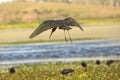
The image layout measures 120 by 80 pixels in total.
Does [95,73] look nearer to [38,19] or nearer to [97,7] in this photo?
[38,19]

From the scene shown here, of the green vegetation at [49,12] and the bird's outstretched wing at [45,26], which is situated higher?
the bird's outstretched wing at [45,26]

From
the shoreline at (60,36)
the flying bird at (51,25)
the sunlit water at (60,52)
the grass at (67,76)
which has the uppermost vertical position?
the flying bird at (51,25)

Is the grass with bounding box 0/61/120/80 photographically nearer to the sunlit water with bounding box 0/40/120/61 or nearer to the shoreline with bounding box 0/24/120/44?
the sunlit water with bounding box 0/40/120/61

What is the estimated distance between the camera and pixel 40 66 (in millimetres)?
23812

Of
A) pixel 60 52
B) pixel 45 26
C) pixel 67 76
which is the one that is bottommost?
pixel 60 52

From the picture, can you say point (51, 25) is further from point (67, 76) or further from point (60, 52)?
point (60, 52)

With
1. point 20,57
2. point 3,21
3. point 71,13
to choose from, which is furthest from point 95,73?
point 71,13

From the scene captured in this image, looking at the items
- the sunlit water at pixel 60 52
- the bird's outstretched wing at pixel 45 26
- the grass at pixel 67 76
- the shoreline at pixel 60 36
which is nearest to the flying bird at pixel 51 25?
the bird's outstretched wing at pixel 45 26

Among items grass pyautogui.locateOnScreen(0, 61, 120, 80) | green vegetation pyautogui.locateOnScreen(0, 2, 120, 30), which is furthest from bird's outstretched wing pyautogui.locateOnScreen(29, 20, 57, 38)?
green vegetation pyautogui.locateOnScreen(0, 2, 120, 30)

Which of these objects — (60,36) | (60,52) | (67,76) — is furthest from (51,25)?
(60,36)

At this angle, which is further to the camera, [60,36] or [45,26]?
[60,36]

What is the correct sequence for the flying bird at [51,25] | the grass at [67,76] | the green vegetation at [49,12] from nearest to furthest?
the flying bird at [51,25]
the grass at [67,76]
the green vegetation at [49,12]

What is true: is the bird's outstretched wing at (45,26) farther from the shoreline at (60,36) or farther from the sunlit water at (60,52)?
A: the shoreline at (60,36)

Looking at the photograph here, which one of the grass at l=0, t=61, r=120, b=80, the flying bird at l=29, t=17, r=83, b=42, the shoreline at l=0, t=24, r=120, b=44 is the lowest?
the shoreline at l=0, t=24, r=120, b=44
